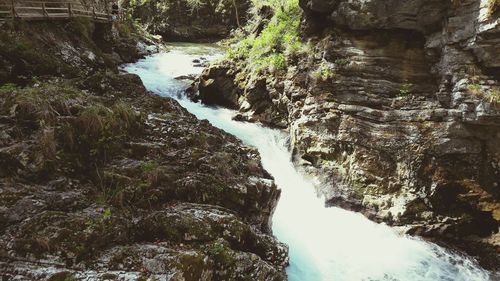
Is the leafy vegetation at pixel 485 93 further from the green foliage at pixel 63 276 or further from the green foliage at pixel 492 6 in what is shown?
the green foliage at pixel 63 276

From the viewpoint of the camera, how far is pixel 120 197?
600 cm

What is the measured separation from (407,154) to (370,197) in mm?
1800

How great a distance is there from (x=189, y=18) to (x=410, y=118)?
1163 inches

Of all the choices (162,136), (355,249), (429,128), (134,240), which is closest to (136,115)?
(162,136)

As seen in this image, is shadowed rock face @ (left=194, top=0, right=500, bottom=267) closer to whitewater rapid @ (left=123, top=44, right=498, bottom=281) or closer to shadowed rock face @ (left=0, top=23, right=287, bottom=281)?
whitewater rapid @ (left=123, top=44, right=498, bottom=281)

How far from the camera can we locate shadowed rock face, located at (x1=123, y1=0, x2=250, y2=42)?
3541 centimetres

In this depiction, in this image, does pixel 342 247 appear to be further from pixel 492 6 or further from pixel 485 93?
pixel 492 6

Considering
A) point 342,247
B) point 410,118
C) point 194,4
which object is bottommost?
point 342,247

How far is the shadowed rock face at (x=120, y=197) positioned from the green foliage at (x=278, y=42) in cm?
746

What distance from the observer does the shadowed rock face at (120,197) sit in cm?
490

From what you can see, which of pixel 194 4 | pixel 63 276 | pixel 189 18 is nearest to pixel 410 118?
pixel 63 276

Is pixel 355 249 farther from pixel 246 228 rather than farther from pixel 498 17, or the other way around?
pixel 498 17

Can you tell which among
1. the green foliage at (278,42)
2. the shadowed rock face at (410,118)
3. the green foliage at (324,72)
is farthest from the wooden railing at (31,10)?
the green foliage at (324,72)

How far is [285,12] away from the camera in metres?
16.2
